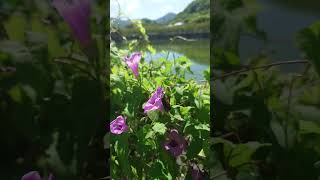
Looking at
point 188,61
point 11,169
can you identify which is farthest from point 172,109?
point 11,169

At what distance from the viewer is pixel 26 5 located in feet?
4.26

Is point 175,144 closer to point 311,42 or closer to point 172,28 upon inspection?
point 311,42

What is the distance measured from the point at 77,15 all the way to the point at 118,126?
48 centimetres

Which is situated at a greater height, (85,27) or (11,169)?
(85,27)

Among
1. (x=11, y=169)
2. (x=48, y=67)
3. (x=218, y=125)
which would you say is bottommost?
(x=11, y=169)

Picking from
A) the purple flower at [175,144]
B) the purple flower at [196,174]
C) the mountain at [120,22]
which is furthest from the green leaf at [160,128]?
the mountain at [120,22]

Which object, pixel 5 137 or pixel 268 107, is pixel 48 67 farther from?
pixel 268 107

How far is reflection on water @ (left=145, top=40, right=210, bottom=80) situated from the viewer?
2.07m

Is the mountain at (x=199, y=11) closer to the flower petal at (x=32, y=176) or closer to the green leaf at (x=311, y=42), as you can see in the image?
the green leaf at (x=311, y=42)

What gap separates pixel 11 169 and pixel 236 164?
60 centimetres

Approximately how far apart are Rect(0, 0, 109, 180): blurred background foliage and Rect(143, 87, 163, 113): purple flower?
33 cm

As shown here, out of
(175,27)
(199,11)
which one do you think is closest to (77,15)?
(175,27)

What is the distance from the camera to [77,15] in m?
1.30

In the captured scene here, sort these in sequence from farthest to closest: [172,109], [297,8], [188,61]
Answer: [188,61] < [172,109] < [297,8]
